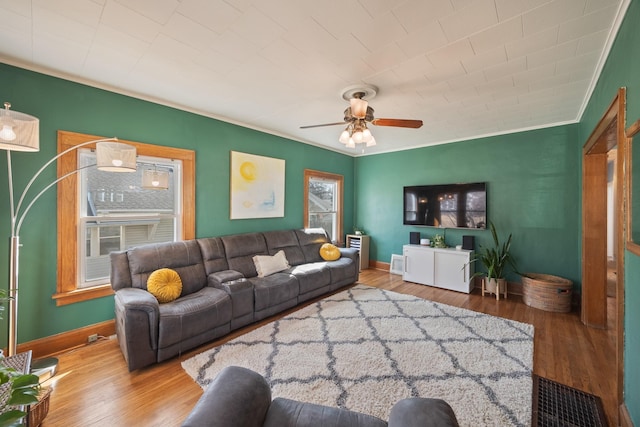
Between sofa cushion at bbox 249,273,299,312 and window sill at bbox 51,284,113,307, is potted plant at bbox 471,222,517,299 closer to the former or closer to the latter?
sofa cushion at bbox 249,273,299,312

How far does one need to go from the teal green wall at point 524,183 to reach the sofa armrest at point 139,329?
4.46m

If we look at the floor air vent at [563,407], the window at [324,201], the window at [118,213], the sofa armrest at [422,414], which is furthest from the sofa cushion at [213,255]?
the floor air vent at [563,407]

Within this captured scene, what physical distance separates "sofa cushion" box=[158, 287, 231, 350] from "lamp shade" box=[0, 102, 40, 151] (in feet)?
5.04

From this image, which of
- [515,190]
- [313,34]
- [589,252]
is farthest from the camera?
[515,190]

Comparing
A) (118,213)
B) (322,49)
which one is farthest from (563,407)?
(118,213)

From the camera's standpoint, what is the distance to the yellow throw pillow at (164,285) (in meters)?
2.53

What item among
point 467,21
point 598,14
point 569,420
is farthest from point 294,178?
point 569,420

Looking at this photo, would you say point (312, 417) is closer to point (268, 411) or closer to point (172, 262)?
point (268, 411)

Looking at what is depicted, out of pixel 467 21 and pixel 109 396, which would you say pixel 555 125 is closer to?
pixel 467 21

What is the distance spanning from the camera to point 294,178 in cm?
480

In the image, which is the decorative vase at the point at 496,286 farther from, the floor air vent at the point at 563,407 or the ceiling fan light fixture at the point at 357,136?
the ceiling fan light fixture at the point at 357,136

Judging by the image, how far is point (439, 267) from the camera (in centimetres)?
447

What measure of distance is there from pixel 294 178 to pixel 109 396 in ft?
12.1

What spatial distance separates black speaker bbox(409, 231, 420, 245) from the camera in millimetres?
5012
